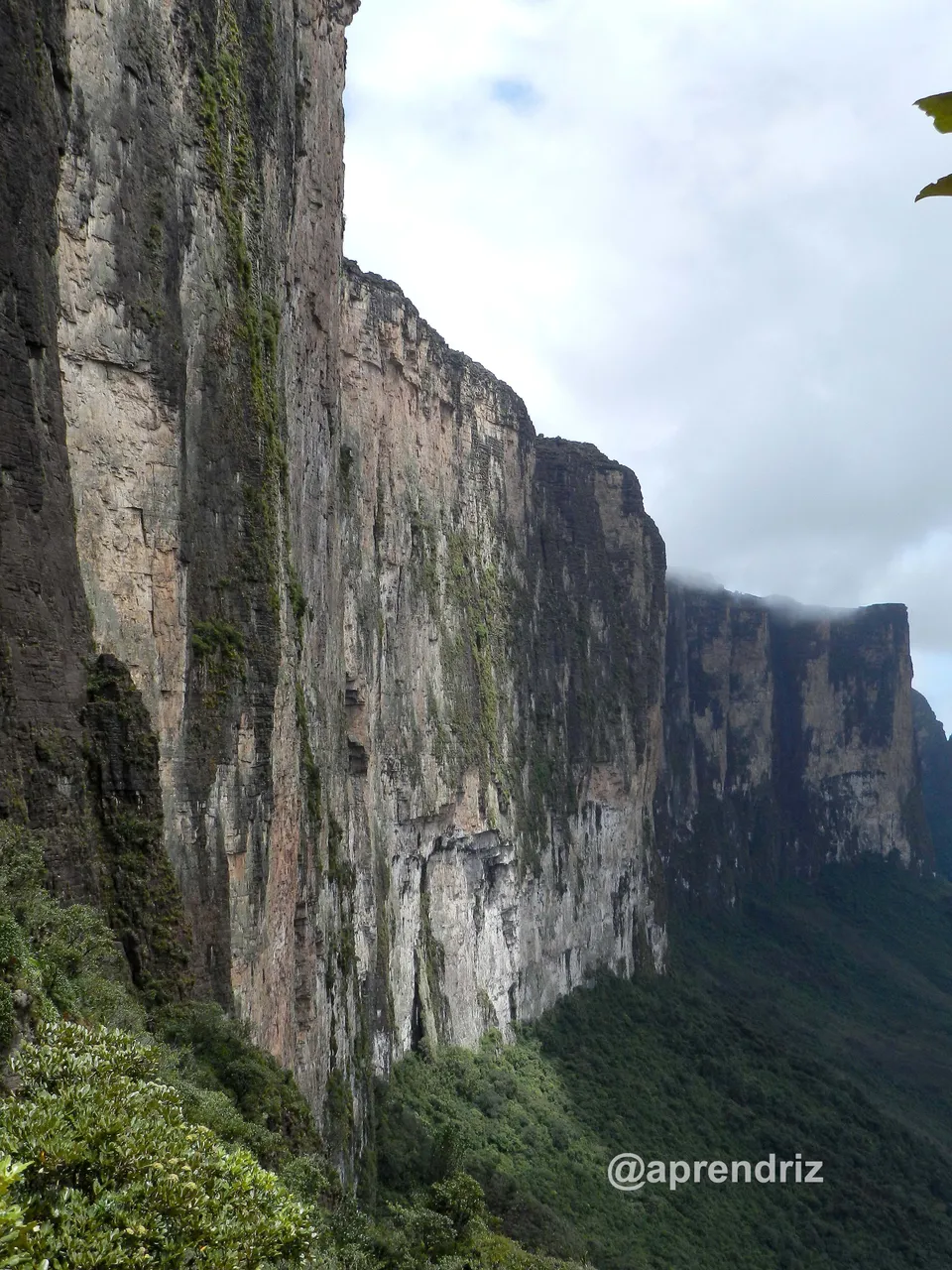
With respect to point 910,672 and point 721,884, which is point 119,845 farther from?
point 910,672

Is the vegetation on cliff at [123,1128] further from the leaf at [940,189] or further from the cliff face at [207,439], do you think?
the leaf at [940,189]

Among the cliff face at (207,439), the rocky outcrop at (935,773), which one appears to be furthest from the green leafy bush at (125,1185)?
the rocky outcrop at (935,773)

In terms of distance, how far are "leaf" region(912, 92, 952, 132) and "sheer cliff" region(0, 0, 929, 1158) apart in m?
12.1

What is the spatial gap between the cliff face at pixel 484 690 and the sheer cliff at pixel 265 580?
0.20m

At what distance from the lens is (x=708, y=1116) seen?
153 feet

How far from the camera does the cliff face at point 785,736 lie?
286ft

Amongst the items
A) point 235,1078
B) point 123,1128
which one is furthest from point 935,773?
point 123,1128

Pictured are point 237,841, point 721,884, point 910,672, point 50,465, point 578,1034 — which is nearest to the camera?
point 50,465

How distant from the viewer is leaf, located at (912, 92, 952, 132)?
294 cm

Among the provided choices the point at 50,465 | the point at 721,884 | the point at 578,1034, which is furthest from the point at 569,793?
the point at 50,465

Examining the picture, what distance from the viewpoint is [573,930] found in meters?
56.2

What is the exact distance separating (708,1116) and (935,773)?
9035 centimetres

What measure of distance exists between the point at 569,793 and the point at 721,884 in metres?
31.4

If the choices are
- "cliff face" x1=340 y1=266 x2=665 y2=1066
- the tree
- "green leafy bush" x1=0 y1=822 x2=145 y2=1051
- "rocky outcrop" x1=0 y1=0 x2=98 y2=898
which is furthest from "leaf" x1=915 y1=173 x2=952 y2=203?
"cliff face" x1=340 y1=266 x2=665 y2=1066
